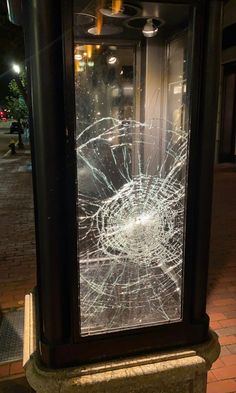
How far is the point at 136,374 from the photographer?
1995 mm

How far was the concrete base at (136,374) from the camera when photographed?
1951 millimetres

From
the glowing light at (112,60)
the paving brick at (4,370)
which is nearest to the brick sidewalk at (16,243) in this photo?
the paving brick at (4,370)

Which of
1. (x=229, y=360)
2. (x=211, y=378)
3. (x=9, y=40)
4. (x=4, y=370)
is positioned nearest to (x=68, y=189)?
(x=4, y=370)

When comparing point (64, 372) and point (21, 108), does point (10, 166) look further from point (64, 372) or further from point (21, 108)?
point (64, 372)

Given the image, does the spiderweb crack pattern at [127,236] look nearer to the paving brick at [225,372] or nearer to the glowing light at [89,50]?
the glowing light at [89,50]

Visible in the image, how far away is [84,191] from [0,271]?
2.96m

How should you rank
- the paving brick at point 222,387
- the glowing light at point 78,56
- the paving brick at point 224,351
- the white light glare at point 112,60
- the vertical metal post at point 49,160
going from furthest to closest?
the paving brick at point 224,351
the white light glare at point 112,60
the paving brick at point 222,387
the glowing light at point 78,56
the vertical metal post at point 49,160

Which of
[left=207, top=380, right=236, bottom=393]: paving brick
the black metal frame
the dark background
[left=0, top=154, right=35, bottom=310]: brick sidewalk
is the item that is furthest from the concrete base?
the dark background

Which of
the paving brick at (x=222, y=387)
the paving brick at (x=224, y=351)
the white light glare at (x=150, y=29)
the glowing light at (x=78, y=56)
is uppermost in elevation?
the white light glare at (x=150, y=29)

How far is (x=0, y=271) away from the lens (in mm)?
4641

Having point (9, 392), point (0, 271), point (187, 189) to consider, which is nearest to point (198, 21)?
point (187, 189)

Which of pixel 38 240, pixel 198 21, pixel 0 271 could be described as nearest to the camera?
pixel 198 21

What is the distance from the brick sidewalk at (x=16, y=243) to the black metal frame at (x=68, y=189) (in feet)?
6.58

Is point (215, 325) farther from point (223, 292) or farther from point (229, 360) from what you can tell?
point (223, 292)
